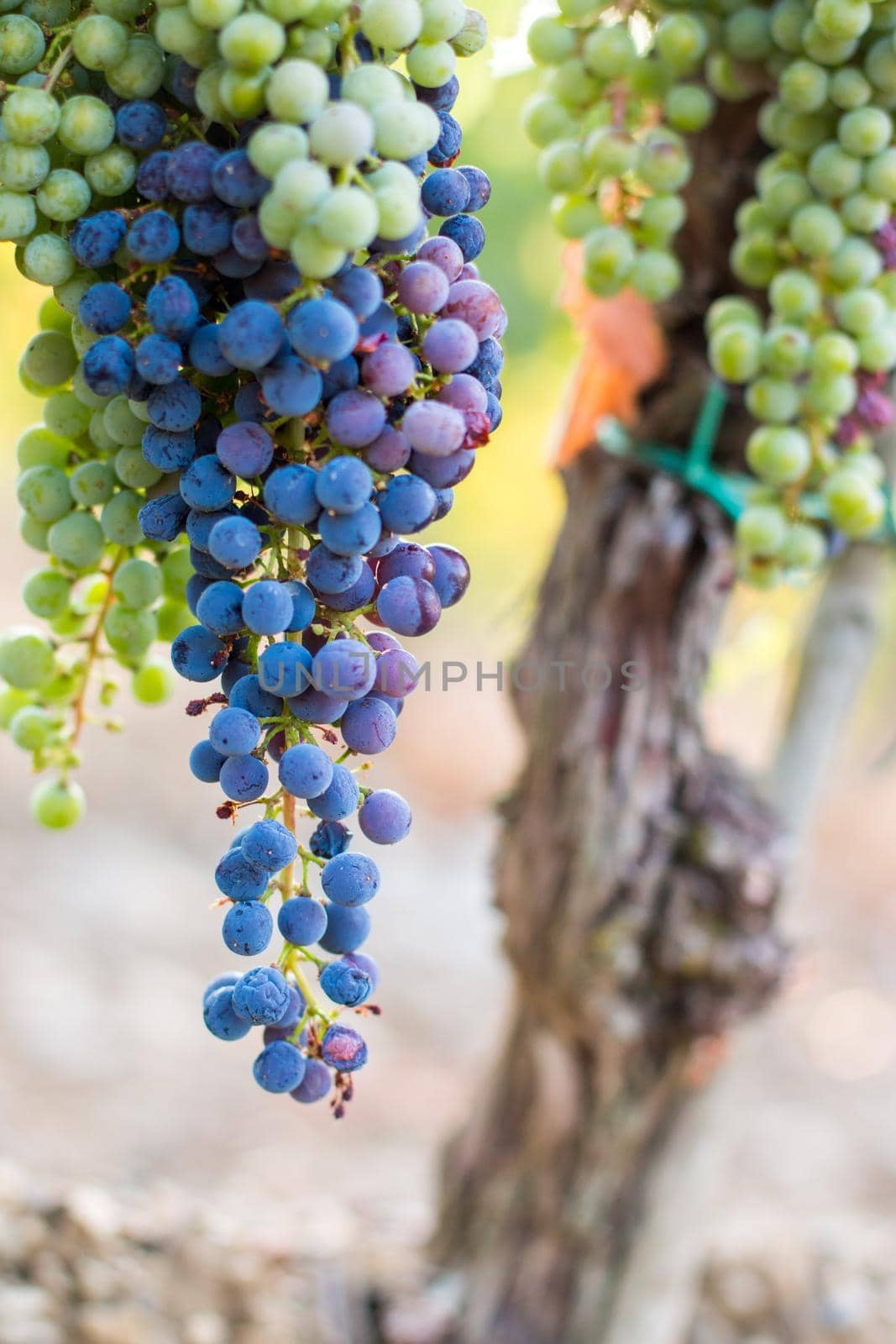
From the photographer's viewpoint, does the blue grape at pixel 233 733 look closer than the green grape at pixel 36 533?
Yes

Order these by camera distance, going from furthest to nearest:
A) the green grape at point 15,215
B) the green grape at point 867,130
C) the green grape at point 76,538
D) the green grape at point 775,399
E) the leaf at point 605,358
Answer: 1. the leaf at point 605,358
2. the green grape at point 775,399
3. the green grape at point 867,130
4. the green grape at point 76,538
5. the green grape at point 15,215

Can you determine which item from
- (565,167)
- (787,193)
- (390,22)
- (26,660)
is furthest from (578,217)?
(26,660)

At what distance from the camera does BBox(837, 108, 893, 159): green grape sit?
2.54 ft

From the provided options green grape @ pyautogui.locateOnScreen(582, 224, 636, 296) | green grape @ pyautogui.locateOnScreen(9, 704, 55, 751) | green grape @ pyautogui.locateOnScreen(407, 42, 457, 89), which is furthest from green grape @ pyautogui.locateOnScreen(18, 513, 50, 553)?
green grape @ pyautogui.locateOnScreen(582, 224, 636, 296)

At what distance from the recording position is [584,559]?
1124 millimetres

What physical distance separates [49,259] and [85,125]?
0.06 meters

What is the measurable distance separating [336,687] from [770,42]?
2.02ft

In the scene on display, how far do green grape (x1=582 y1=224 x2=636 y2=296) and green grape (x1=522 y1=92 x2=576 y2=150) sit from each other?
73mm

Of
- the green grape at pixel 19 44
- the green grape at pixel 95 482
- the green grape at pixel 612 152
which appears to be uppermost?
→ the green grape at pixel 612 152

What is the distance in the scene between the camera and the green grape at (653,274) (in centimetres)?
88

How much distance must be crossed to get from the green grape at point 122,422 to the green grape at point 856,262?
1.63 ft

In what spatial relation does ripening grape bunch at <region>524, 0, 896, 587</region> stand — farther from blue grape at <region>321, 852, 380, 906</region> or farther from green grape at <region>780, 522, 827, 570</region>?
blue grape at <region>321, 852, 380, 906</region>

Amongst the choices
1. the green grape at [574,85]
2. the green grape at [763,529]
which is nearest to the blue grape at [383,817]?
the green grape at [763,529]

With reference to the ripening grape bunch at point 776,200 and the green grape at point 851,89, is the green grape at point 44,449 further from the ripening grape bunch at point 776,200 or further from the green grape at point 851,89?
the green grape at point 851,89
